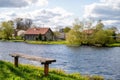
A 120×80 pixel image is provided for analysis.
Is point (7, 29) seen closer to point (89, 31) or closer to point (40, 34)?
point (40, 34)

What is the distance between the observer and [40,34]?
129375mm

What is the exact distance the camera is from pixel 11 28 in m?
136

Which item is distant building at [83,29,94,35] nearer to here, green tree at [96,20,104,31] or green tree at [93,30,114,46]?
green tree at [93,30,114,46]

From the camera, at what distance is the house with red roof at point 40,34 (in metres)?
→ 129

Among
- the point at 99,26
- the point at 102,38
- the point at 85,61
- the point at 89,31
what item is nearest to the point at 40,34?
the point at 89,31

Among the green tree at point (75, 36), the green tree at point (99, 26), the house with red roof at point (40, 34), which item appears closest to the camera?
the green tree at point (75, 36)

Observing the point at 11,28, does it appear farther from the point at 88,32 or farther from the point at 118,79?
the point at 118,79

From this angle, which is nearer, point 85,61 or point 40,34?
point 85,61

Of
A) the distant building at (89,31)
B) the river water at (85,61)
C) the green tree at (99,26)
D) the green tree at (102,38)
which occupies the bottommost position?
the river water at (85,61)

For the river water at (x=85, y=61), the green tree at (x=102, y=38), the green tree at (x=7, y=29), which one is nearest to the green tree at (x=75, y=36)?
the green tree at (x=102, y=38)

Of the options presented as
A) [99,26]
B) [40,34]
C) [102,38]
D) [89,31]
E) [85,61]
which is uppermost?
[99,26]

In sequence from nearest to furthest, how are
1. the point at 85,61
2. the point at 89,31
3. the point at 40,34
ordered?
the point at 85,61, the point at 89,31, the point at 40,34

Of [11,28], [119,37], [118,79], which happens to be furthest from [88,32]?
[118,79]

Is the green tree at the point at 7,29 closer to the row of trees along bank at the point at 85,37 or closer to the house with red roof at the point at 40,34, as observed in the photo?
the house with red roof at the point at 40,34
